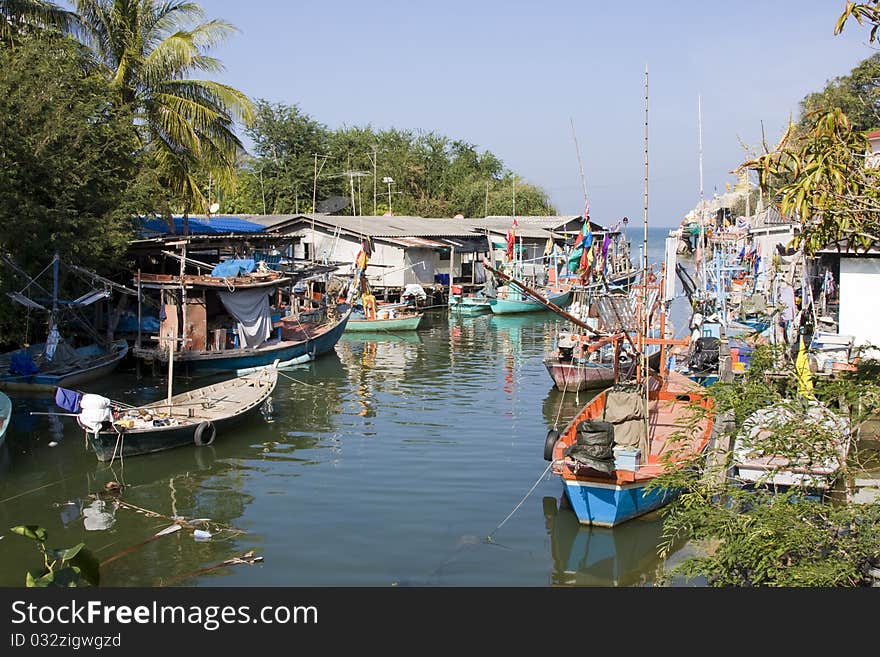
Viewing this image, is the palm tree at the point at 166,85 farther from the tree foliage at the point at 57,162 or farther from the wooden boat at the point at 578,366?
the wooden boat at the point at 578,366

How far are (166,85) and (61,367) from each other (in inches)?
334

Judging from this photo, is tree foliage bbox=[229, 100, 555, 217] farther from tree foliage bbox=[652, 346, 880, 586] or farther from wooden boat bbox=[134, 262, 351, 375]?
tree foliage bbox=[652, 346, 880, 586]

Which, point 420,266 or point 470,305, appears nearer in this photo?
point 470,305

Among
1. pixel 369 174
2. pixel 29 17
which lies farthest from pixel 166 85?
pixel 369 174

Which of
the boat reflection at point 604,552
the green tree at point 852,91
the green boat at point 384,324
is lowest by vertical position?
the boat reflection at point 604,552

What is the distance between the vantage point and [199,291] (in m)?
22.1

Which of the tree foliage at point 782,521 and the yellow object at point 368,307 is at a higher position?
the yellow object at point 368,307

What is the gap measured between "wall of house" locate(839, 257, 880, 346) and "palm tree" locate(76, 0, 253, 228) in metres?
15.9

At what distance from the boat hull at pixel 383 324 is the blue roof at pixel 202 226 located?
15.8 feet

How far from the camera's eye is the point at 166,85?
23016 millimetres

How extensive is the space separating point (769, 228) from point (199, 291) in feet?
62.6

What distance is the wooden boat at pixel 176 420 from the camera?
14209 mm

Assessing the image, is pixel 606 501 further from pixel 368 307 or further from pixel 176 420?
pixel 368 307

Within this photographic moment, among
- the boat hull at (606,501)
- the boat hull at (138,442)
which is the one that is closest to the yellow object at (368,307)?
the boat hull at (138,442)
